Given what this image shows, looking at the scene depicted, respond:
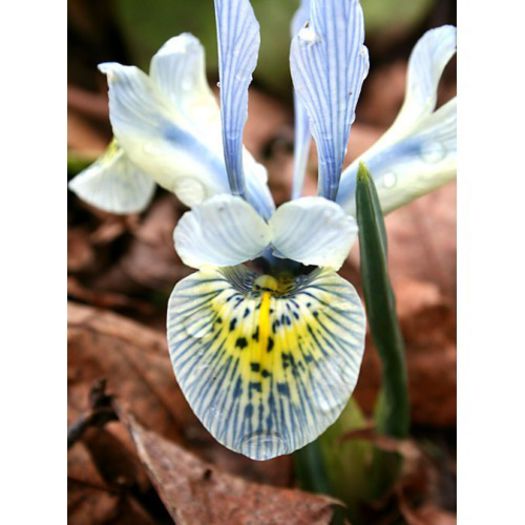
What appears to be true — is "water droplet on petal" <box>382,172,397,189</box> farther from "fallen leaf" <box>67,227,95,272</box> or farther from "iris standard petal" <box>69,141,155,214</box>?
"fallen leaf" <box>67,227,95,272</box>

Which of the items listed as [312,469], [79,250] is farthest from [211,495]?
[79,250]

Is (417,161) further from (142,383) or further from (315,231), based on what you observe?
(142,383)

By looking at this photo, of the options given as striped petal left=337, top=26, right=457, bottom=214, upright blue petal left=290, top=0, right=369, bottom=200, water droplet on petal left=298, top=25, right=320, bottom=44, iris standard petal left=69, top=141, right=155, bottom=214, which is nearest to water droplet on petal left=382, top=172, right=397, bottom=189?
striped petal left=337, top=26, right=457, bottom=214

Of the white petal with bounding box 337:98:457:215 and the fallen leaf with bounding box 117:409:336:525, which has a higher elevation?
the white petal with bounding box 337:98:457:215

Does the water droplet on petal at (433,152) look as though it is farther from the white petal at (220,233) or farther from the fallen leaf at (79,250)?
A: the fallen leaf at (79,250)

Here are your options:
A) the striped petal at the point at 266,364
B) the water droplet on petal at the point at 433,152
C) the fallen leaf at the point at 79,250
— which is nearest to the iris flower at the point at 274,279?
the striped petal at the point at 266,364
